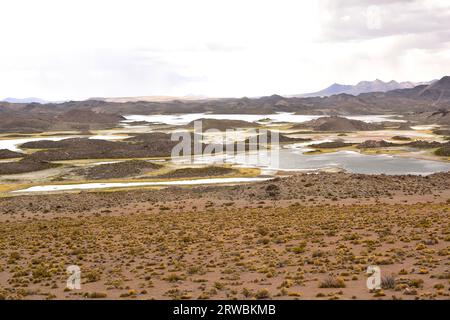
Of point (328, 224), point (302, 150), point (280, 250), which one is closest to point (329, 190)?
point (328, 224)

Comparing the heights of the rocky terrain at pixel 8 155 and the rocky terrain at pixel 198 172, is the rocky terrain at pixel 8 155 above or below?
above

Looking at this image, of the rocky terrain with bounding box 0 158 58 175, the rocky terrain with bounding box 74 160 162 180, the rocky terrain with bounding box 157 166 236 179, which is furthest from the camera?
the rocky terrain with bounding box 0 158 58 175

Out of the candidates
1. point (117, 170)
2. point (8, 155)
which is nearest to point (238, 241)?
point (117, 170)

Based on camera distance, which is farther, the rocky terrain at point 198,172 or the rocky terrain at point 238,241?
the rocky terrain at point 198,172

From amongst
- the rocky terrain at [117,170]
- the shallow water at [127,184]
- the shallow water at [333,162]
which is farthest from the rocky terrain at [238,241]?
the rocky terrain at [117,170]

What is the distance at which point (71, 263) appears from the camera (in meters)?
23.6

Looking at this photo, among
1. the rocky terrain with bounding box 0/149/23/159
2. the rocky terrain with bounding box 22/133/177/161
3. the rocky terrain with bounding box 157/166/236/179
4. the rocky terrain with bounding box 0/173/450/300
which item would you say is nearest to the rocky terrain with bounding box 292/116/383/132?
the rocky terrain with bounding box 22/133/177/161

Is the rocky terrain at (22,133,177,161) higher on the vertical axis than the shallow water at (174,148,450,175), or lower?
higher

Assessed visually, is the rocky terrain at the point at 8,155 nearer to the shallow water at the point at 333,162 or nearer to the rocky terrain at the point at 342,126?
the shallow water at the point at 333,162

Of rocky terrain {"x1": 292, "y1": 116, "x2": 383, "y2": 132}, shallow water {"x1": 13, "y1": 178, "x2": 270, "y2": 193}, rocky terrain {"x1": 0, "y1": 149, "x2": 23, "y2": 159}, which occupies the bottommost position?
shallow water {"x1": 13, "y1": 178, "x2": 270, "y2": 193}

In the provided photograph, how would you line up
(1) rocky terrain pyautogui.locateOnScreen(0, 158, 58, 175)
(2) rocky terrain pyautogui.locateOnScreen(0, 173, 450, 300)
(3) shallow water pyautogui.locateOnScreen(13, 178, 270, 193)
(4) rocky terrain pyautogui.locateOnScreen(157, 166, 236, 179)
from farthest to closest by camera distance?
(1) rocky terrain pyautogui.locateOnScreen(0, 158, 58, 175), (4) rocky terrain pyautogui.locateOnScreen(157, 166, 236, 179), (3) shallow water pyautogui.locateOnScreen(13, 178, 270, 193), (2) rocky terrain pyautogui.locateOnScreen(0, 173, 450, 300)

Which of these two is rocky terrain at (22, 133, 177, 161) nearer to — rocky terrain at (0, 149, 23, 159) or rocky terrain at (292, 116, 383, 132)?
rocky terrain at (0, 149, 23, 159)

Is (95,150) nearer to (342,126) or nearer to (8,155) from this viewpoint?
(8,155)

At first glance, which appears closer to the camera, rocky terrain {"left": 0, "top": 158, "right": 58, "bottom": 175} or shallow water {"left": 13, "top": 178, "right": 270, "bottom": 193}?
shallow water {"left": 13, "top": 178, "right": 270, "bottom": 193}
